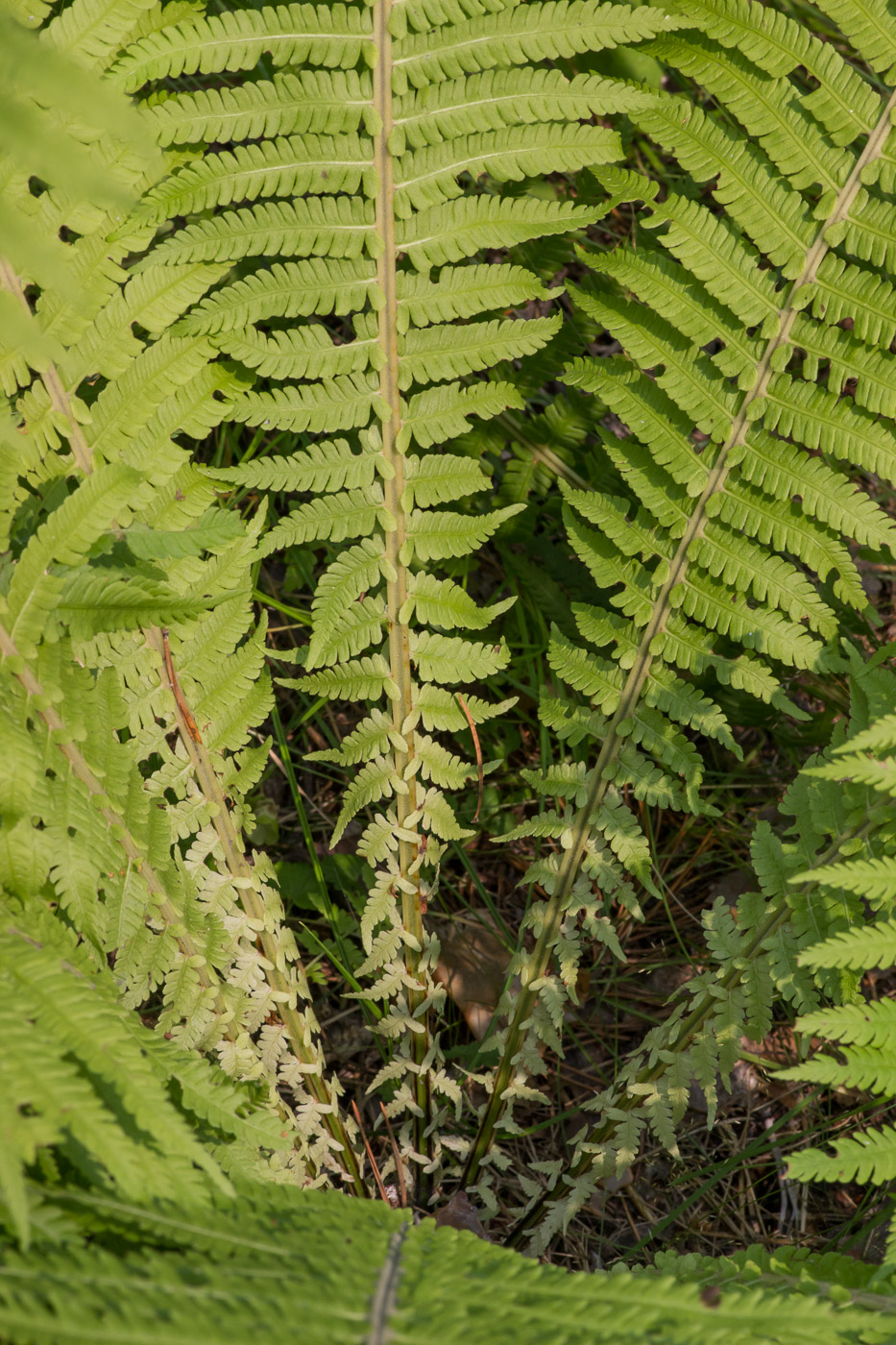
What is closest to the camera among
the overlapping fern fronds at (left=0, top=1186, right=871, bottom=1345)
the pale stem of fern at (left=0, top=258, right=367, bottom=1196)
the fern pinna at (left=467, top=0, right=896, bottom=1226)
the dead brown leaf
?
the overlapping fern fronds at (left=0, top=1186, right=871, bottom=1345)

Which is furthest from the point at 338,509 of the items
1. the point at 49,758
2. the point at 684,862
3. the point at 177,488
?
the point at 684,862

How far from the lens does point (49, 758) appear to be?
1.42 meters

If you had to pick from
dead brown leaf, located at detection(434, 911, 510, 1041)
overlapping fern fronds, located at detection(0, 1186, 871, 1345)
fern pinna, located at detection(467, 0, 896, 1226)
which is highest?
fern pinna, located at detection(467, 0, 896, 1226)

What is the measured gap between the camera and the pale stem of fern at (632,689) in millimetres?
1807

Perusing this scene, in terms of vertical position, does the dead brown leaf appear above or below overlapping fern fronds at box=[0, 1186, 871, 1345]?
below

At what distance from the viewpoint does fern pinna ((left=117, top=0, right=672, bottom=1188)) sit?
1.67 m

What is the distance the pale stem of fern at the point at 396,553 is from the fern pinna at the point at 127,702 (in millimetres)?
243

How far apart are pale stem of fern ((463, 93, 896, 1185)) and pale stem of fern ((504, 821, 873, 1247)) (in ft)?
0.67

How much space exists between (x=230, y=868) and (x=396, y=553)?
0.69m

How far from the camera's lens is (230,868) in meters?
1.87

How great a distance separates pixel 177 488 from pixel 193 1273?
50.6 inches

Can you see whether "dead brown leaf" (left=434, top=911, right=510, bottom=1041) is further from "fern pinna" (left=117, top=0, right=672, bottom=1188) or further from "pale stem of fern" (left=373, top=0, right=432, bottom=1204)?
"fern pinna" (left=117, top=0, right=672, bottom=1188)

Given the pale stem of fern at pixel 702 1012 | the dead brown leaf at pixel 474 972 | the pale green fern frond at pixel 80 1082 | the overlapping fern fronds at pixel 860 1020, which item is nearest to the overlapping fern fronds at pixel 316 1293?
the pale green fern frond at pixel 80 1082

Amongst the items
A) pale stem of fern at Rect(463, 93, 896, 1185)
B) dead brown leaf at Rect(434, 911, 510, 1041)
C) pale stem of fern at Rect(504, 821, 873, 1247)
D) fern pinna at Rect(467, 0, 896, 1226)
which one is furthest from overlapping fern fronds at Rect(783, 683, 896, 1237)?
dead brown leaf at Rect(434, 911, 510, 1041)
